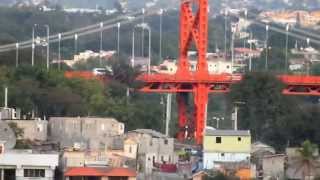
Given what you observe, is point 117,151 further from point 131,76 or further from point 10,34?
point 10,34

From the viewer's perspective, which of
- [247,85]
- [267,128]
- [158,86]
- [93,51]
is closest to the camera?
[267,128]

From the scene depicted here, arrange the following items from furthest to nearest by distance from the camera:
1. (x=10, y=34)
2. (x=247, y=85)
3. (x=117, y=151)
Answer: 1. (x=10, y=34)
2. (x=247, y=85)
3. (x=117, y=151)

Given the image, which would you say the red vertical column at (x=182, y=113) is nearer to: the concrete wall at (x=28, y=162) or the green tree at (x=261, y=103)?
the green tree at (x=261, y=103)

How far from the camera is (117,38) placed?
379 feet

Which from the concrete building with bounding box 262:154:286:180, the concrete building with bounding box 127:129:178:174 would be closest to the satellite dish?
the concrete building with bounding box 127:129:178:174

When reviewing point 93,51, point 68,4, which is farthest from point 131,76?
point 68,4

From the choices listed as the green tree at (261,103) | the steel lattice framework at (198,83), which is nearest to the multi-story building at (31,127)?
the green tree at (261,103)

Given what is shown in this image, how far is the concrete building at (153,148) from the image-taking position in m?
45.1

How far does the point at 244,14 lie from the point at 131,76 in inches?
2533

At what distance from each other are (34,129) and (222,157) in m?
5.32

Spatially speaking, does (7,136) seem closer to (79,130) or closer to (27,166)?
(27,166)

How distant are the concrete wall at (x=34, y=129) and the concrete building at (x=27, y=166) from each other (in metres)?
5.80

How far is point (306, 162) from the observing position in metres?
41.4

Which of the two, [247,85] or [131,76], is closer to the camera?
[247,85]
